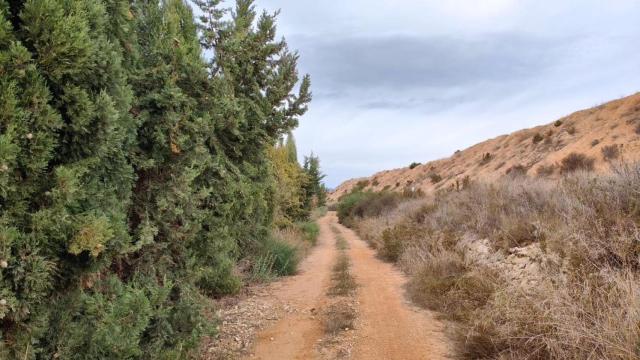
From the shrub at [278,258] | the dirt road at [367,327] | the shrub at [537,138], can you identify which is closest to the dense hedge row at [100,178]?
the dirt road at [367,327]

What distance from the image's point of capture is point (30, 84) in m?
2.62

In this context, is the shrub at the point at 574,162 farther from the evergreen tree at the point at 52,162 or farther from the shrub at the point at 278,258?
the evergreen tree at the point at 52,162

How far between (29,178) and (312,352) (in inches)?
157

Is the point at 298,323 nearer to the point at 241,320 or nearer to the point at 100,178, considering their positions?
the point at 241,320

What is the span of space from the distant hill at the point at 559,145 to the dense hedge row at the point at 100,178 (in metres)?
14.0

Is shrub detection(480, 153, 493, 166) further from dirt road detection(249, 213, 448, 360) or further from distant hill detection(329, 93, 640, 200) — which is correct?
dirt road detection(249, 213, 448, 360)

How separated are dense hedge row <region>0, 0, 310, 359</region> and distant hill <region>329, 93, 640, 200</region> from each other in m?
14.0

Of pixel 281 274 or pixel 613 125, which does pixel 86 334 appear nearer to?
pixel 281 274

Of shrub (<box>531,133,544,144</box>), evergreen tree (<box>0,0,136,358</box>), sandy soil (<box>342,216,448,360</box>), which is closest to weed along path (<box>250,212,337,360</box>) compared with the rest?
sandy soil (<box>342,216,448,360</box>)

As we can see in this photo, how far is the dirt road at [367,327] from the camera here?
5445mm

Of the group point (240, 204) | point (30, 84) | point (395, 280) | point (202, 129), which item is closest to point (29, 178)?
point (30, 84)

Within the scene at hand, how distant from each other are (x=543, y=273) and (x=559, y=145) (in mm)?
28788

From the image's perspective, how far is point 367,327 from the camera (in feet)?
20.9

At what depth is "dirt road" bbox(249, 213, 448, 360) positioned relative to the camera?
214 inches
